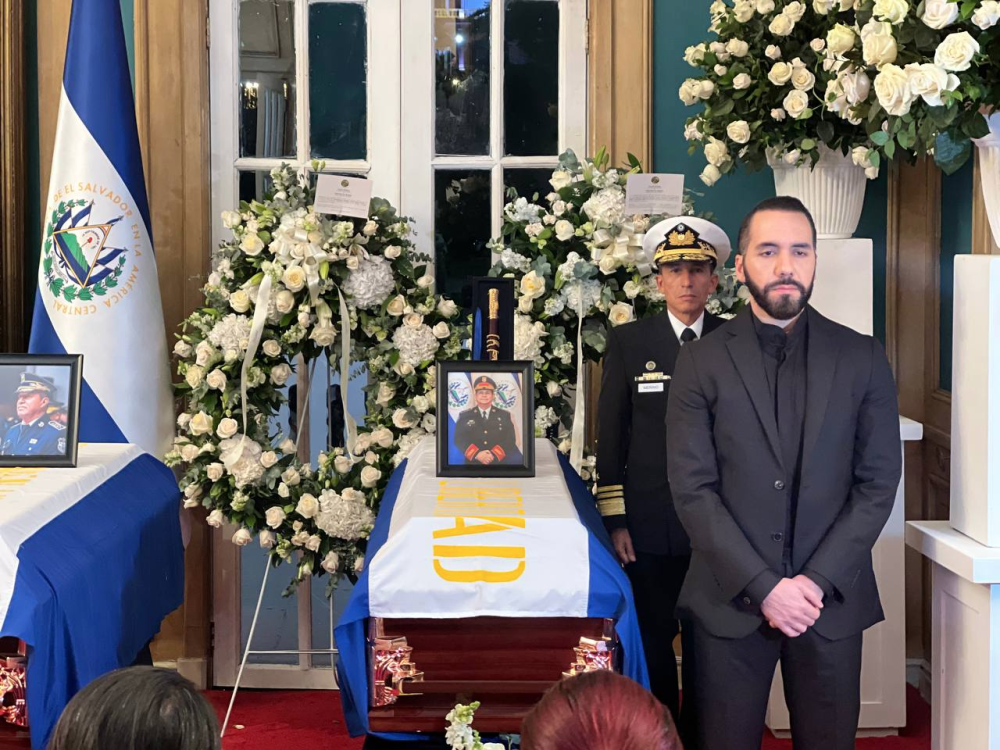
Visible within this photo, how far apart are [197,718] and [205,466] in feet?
7.34

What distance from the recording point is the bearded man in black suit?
7.59 feet

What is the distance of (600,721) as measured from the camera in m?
1.21

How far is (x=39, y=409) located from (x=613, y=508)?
1.32 m

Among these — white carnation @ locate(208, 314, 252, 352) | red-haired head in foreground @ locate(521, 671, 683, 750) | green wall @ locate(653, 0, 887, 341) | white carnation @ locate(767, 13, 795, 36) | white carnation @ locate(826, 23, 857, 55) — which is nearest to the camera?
red-haired head in foreground @ locate(521, 671, 683, 750)

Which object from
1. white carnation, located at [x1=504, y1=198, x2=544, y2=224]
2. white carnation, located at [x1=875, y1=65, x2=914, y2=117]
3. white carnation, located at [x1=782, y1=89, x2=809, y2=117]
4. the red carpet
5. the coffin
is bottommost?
the red carpet

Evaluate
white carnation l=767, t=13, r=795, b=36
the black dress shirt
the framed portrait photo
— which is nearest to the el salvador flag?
the framed portrait photo

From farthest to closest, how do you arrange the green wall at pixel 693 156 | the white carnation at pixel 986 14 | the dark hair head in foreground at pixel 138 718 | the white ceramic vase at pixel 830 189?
1. the green wall at pixel 693 156
2. the white ceramic vase at pixel 830 189
3. the white carnation at pixel 986 14
4. the dark hair head in foreground at pixel 138 718

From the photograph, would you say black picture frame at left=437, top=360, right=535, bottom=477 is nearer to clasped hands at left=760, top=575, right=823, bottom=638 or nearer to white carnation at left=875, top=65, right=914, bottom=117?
clasped hands at left=760, top=575, right=823, bottom=638

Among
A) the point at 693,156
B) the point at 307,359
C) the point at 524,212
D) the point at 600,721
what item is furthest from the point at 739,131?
the point at 600,721

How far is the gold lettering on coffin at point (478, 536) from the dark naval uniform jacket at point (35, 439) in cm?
94

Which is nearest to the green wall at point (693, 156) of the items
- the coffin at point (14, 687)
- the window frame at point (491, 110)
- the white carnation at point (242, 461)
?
the window frame at point (491, 110)

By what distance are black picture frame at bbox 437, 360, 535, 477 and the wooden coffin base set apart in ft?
1.40

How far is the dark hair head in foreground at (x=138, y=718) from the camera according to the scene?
1.33 meters

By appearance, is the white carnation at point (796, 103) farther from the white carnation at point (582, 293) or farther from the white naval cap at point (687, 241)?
the white carnation at point (582, 293)
